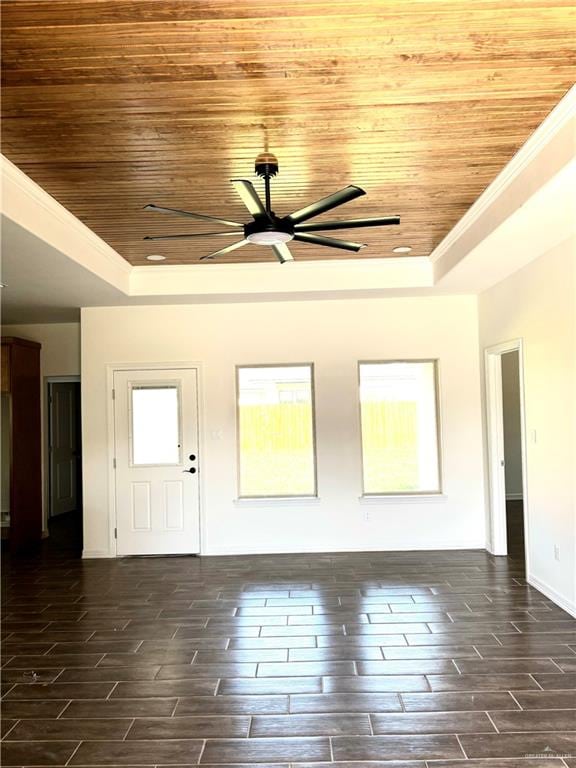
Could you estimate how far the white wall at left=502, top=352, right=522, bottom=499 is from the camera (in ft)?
27.5

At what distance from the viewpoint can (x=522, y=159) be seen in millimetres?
3125

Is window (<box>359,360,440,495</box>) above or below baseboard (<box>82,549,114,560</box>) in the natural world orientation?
above

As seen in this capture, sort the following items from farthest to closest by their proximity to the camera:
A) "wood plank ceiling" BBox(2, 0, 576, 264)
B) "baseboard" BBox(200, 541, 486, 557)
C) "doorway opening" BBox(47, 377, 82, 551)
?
"doorway opening" BBox(47, 377, 82, 551) < "baseboard" BBox(200, 541, 486, 557) < "wood plank ceiling" BBox(2, 0, 576, 264)

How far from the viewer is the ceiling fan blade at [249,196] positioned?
252 cm

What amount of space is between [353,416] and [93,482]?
118 inches

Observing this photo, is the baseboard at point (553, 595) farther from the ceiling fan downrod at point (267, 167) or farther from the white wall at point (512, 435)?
the white wall at point (512, 435)

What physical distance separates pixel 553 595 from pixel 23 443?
5846 millimetres

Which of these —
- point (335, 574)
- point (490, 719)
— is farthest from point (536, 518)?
point (490, 719)

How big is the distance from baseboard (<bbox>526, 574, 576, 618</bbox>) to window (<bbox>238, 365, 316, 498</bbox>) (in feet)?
7.64

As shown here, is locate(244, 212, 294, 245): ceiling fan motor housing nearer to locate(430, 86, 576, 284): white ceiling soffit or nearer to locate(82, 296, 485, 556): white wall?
locate(430, 86, 576, 284): white ceiling soffit

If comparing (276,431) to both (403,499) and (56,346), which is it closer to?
(403,499)

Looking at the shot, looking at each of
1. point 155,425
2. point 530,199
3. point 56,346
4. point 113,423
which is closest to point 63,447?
point 56,346

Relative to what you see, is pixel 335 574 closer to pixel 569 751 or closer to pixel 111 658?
pixel 111 658

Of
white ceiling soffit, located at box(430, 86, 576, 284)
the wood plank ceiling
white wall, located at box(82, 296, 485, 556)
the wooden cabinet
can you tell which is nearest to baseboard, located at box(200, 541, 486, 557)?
white wall, located at box(82, 296, 485, 556)
